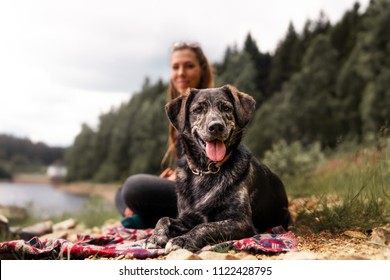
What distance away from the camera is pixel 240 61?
27.7ft

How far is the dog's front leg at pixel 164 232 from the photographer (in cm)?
354

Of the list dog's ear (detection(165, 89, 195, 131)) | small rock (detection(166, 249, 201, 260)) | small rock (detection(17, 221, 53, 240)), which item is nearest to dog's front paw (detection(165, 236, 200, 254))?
small rock (detection(166, 249, 201, 260))

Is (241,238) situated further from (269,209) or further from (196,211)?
(269,209)

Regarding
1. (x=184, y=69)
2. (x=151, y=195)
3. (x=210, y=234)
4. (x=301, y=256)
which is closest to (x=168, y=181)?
(x=151, y=195)

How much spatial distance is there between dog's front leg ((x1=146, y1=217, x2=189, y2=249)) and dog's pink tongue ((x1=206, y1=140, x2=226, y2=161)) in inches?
27.4

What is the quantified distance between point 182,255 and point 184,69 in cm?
290

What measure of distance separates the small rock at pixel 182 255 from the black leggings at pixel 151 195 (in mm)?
2000

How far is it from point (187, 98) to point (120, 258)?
1505 millimetres

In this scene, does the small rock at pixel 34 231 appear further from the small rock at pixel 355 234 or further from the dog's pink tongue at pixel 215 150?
the small rock at pixel 355 234

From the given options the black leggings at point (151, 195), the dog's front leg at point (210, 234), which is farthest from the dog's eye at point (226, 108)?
the black leggings at point (151, 195)

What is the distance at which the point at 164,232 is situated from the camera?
3.64m

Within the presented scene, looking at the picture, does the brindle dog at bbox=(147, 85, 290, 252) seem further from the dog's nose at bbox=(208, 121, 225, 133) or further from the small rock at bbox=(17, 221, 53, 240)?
the small rock at bbox=(17, 221, 53, 240)

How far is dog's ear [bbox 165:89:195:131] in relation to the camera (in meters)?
3.92
